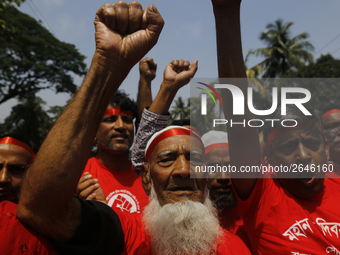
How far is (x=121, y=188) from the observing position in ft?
10.2

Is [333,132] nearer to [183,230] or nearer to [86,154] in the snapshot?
[183,230]

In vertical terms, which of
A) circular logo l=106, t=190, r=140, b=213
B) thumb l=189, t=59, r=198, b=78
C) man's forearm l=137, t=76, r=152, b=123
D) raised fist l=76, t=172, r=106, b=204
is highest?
thumb l=189, t=59, r=198, b=78

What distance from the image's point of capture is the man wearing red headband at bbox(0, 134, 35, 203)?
86.8 inches

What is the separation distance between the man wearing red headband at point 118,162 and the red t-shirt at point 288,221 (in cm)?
130

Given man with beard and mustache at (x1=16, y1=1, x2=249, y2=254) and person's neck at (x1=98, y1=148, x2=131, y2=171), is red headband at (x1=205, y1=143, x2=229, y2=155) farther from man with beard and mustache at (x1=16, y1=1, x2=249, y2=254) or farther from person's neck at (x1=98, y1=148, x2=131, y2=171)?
man with beard and mustache at (x1=16, y1=1, x2=249, y2=254)

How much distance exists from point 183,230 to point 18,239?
1.10 meters

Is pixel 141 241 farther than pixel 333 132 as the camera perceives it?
No

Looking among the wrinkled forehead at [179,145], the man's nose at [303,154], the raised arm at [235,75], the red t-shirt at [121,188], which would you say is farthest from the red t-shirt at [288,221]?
the red t-shirt at [121,188]

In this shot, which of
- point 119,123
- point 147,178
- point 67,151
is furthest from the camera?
point 119,123

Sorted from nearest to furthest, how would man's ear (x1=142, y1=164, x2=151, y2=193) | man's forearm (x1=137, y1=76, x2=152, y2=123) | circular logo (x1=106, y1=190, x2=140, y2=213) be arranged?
man's ear (x1=142, y1=164, x2=151, y2=193), circular logo (x1=106, y1=190, x2=140, y2=213), man's forearm (x1=137, y1=76, x2=152, y2=123)

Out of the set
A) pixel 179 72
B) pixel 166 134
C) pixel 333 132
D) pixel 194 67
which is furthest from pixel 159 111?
pixel 333 132

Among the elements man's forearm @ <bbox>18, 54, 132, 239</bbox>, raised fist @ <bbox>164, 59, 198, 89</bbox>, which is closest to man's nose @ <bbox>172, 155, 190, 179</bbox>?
raised fist @ <bbox>164, 59, 198, 89</bbox>

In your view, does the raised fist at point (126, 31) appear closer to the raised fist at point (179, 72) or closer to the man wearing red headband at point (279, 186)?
the man wearing red headband at point (279, 186)

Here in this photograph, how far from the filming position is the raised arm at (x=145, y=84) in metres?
3.38
